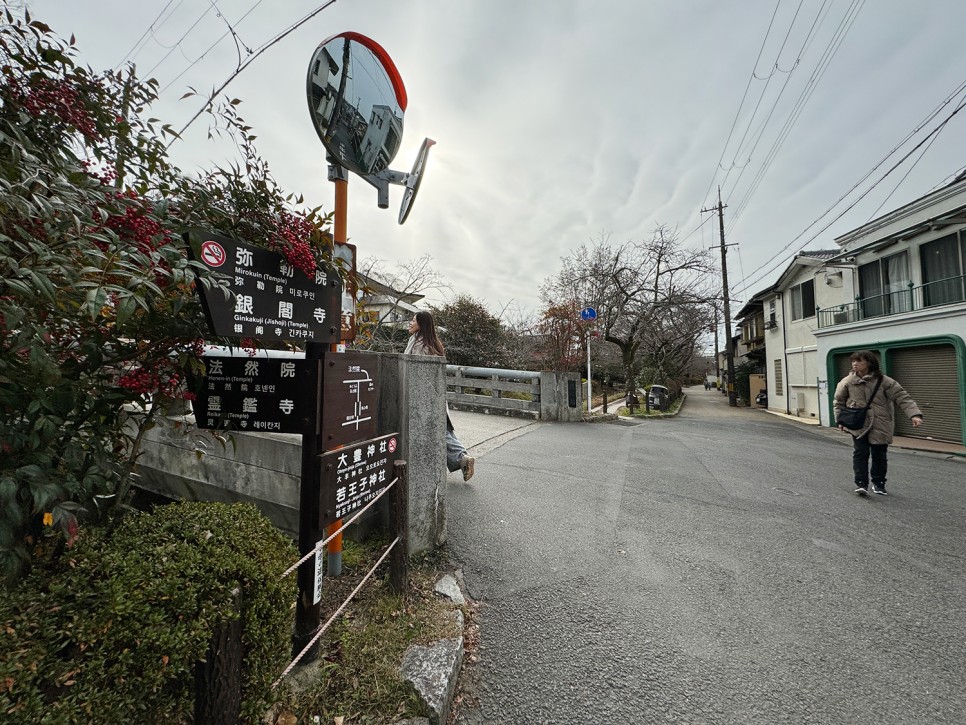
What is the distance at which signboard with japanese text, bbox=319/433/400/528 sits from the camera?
5.82 feet

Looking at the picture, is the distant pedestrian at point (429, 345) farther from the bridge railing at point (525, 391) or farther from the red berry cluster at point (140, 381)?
the bridge railing at point (525, 391)

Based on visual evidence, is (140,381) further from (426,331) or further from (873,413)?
(873,413)

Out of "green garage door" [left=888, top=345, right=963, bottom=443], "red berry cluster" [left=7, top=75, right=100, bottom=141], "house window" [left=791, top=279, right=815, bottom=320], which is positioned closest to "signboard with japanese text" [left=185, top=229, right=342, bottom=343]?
"red berry cluster" [left=7, top=75, right=100, bottom=141]

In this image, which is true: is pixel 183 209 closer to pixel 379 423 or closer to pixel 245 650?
pixel 245 650

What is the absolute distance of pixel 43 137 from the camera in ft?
4.16

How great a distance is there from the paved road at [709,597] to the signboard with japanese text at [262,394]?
164cm

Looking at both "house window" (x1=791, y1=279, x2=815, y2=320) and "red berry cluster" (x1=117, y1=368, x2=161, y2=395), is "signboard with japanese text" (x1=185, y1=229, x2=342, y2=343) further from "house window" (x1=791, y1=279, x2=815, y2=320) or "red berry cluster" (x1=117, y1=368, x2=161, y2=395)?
"house window" (x1=791, y1=279, x2=815, y2=320)

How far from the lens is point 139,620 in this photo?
1046 millimetres

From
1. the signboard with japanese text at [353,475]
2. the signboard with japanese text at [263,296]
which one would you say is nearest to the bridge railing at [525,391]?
the signboard with japanese text at [353,475]

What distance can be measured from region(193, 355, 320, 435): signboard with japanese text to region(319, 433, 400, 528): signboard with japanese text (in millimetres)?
227

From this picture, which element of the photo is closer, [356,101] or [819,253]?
[356,101]

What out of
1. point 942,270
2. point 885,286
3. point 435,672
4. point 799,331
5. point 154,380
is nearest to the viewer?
point 154,380

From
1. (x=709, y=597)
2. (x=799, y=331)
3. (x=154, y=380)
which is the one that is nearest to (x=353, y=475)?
(x=154, y=380)

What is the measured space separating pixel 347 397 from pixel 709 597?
2.75 m
